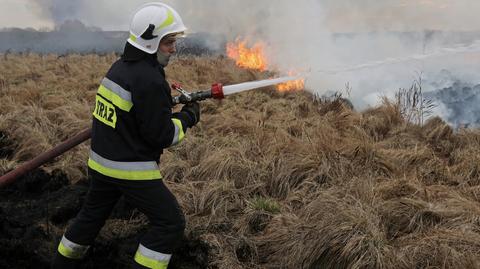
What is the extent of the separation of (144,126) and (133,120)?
0.12m

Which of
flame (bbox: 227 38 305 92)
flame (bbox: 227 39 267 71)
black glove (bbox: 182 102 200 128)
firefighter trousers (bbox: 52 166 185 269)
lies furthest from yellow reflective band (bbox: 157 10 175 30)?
flame (bbox: 227 39 267 71)

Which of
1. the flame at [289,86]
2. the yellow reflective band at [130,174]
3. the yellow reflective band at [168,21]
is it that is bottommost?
the flame at [289,86]

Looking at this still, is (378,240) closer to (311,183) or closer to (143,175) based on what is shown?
(311,183)

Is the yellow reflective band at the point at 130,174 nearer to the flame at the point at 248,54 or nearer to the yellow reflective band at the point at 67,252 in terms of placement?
the yellow reflective band at the point at 67,252

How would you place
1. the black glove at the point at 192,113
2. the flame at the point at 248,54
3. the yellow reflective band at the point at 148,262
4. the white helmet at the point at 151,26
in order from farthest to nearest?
the flame at the point at 248,54 → the black glove at the point at 192,113 → the yellow reflective band at the point at 148,262 → the white helmet at the point at 151,26

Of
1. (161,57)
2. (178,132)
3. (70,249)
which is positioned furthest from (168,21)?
(70,249)

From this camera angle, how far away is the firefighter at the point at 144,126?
256cm

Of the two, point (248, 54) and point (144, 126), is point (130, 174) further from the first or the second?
point (248, 54)

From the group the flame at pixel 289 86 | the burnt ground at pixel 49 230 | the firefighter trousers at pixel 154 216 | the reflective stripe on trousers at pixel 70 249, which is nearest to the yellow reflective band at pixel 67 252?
the reflective stripe on trousers at pixel 70 249

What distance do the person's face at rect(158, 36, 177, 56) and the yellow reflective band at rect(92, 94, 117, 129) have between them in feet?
1.52

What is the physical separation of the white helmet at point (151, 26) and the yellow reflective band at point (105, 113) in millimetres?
396

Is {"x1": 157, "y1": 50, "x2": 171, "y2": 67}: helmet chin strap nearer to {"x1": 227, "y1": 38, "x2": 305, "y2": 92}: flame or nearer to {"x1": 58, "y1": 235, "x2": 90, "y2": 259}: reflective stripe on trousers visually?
{"x1": 58, "y1": 235, "x2": 90, "y2": 259}: reflective stripe on trousers

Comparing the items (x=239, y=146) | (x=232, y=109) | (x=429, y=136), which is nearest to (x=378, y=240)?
(x=239, y=146)

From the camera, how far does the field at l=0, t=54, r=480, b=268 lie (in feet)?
10.0
